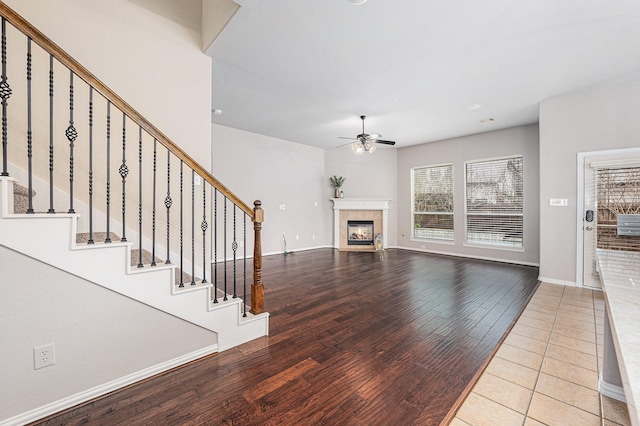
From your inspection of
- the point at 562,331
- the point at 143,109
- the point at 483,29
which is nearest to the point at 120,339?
the point at 143,109

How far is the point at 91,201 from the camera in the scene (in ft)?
5.86

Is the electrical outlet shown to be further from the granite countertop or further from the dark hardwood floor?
the granite countertop

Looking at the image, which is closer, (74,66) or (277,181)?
(74,66)

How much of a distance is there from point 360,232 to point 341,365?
229 inches

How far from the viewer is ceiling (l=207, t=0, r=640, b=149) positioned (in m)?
2.45

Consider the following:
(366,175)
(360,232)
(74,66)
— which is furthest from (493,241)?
(74,66)

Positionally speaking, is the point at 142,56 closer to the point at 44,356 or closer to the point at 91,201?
the point at 91,201

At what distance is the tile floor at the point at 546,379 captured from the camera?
161cm

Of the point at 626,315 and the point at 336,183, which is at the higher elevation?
the point at 336,183

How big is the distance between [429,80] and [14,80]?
442cm

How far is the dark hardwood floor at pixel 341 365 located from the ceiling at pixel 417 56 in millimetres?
3022

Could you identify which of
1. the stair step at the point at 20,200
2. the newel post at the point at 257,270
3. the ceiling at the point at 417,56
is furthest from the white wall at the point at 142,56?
the stair step at the point at 20,200

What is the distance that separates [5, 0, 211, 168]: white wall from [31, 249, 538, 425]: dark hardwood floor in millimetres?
2190

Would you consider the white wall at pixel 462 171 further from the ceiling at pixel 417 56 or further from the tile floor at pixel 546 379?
the tile floor at pixel 546 379
